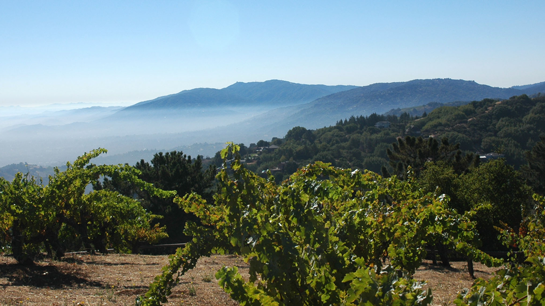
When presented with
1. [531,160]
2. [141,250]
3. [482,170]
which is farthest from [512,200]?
[531,160]

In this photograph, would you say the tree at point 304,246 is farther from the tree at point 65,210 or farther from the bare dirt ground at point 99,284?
the tree at point 65,210

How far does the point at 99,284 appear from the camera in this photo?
727 centimetres

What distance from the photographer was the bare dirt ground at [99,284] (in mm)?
6039

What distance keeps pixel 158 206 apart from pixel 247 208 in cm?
2370

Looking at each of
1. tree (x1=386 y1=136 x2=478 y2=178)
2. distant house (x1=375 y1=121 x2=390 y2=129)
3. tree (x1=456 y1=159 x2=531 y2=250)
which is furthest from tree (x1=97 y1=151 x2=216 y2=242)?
distant house (x1=375 y1=121 x2=390 y2=129)

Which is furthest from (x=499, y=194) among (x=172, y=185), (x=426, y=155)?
(x=172, y=185)

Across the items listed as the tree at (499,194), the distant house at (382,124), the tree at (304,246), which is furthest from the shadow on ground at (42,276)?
the distant house at (382,124)

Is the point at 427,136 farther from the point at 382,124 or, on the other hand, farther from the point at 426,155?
the point at 426,155

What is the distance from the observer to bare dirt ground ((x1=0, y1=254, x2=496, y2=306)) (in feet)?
19.8

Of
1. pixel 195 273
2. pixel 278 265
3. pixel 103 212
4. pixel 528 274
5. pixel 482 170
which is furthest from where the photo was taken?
pixel 482 170

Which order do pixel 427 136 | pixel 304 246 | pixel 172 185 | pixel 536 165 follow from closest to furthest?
pixel 304 246, pixel 172 185, pixel 536 165, pixel 427 136

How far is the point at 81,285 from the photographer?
706 cm

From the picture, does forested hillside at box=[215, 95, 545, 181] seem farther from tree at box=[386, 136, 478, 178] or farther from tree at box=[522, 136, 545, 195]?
tree at box=[386, 136, 478, 178]

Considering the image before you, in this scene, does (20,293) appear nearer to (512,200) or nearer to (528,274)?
(528,274)
